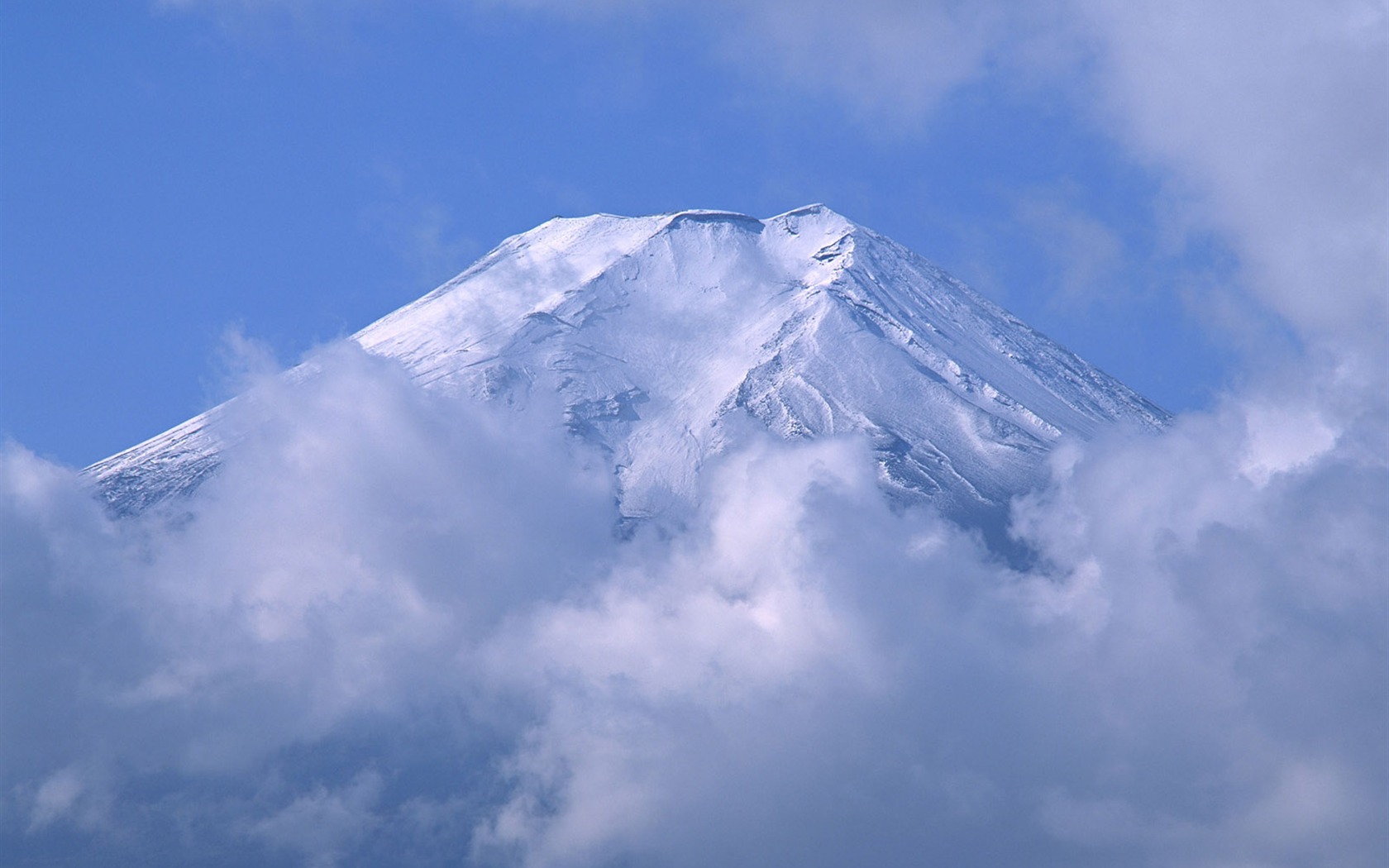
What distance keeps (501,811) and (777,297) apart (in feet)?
131

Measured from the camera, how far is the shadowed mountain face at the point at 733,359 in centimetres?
14238

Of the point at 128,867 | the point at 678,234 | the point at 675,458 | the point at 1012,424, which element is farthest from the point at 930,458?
the point at 128,867

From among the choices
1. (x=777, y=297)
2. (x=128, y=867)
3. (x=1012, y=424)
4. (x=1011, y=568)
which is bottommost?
(x=128, y=867)

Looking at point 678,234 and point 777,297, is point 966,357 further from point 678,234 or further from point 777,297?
point 678,234

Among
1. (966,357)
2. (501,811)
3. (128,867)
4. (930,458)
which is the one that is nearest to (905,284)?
(966,357)

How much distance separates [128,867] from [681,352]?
162 ft

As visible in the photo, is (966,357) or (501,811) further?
(966,357)

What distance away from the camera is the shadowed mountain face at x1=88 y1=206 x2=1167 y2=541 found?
5605 inches

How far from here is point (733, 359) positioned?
150000 millimetres

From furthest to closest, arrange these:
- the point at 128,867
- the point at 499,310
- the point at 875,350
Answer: the point at 499,310
the point at 875,350
the point at 128,867

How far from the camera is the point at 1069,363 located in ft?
529

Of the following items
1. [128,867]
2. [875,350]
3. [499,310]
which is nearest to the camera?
[128,867]

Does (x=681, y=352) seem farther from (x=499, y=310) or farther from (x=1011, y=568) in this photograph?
(x=1011, y=568)

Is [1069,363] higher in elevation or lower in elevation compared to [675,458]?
higher
